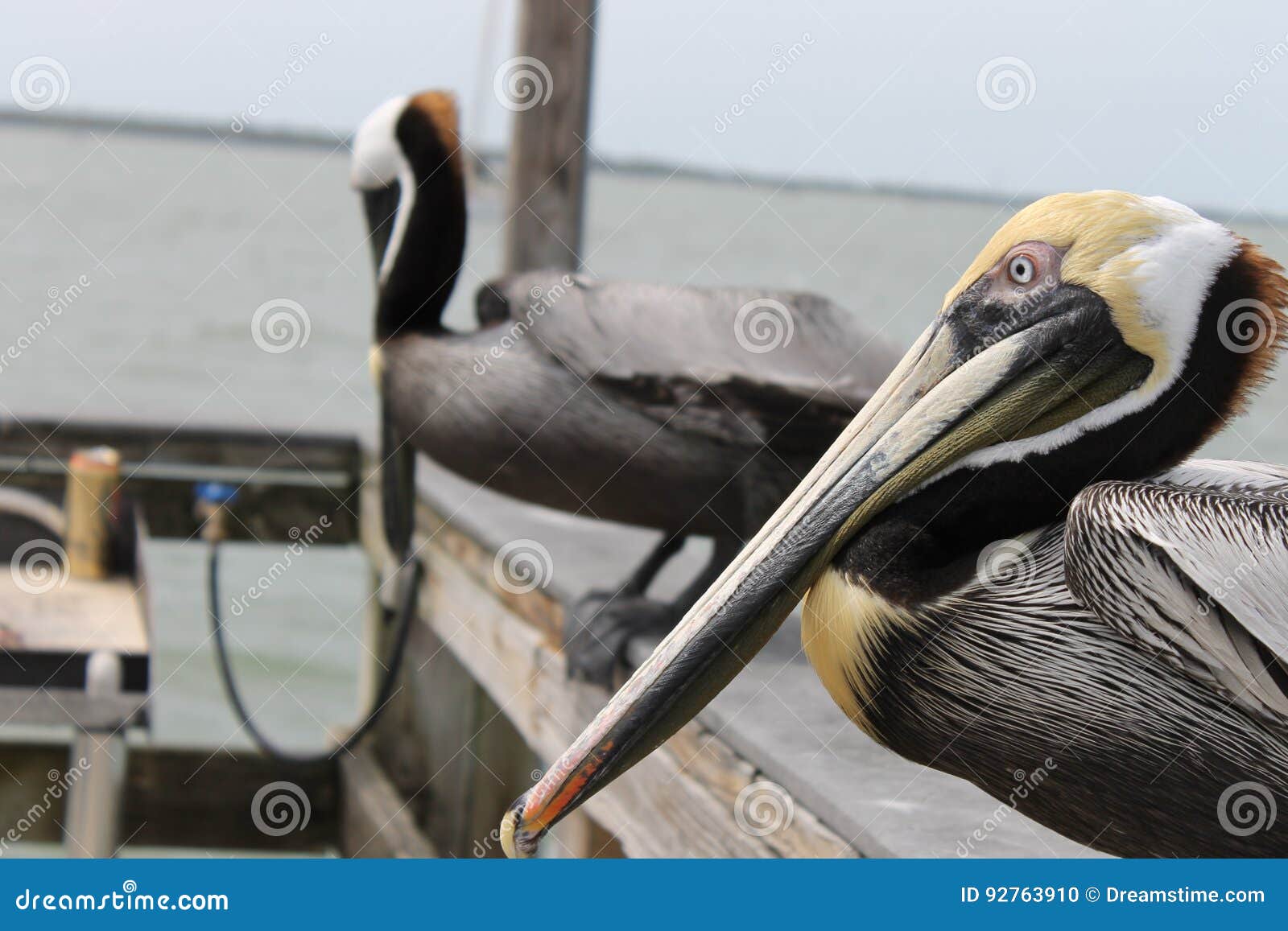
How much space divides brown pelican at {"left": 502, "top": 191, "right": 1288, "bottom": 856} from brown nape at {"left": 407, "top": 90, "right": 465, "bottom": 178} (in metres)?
2.33

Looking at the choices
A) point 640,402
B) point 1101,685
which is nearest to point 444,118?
point 640,402

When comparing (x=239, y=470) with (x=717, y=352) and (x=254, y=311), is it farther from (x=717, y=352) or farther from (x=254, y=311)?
(x=254, y=311)

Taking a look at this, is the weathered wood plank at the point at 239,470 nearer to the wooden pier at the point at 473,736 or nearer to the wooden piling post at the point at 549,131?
the wooden pier at the point at 473,736

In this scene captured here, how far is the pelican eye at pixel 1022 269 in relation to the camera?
62.7 inches

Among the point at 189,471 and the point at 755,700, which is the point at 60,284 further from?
the point at 755,700

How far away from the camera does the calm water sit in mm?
7250

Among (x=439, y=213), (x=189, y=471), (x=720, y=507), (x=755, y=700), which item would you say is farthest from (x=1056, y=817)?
(x=189, y=471)

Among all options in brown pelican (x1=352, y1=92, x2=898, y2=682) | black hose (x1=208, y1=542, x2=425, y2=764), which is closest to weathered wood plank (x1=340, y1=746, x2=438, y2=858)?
black hose (x1=208, y1=542, x2=425, y2=764)

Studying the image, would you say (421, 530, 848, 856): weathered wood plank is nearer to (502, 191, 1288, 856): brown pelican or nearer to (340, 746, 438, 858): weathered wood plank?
(502, 191, 1288, 856): brown pelican

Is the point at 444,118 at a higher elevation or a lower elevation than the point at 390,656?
higher

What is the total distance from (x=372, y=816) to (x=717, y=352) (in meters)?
2.70

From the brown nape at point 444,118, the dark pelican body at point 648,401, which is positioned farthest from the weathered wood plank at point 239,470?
the dark pelican body at point 648,401

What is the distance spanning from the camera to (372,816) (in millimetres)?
4930

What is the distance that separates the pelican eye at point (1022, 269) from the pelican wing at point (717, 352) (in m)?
1.20
